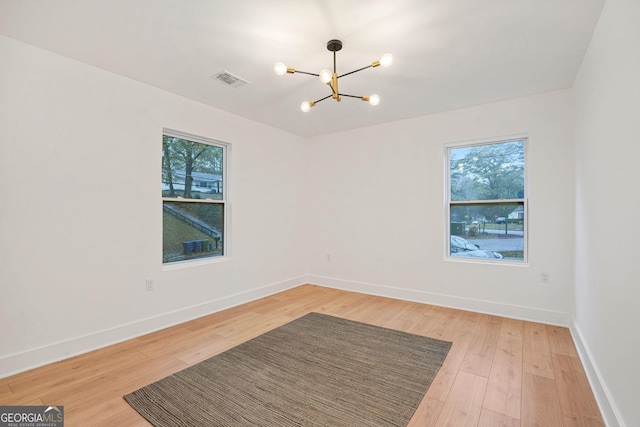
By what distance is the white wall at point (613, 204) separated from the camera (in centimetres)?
144

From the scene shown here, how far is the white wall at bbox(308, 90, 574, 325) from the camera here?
3.25 metres

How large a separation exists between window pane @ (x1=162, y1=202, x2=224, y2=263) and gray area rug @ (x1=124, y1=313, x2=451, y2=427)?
142cm

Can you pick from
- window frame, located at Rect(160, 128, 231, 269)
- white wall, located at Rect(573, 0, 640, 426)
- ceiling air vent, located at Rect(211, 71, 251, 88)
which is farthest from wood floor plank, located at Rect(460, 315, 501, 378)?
ceiling air vent, located at Rect(211, 71, 251, 88)

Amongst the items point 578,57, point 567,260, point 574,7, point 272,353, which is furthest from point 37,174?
point 567,260

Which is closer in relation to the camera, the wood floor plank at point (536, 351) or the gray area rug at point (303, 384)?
the gray area rug at point (303, 384)

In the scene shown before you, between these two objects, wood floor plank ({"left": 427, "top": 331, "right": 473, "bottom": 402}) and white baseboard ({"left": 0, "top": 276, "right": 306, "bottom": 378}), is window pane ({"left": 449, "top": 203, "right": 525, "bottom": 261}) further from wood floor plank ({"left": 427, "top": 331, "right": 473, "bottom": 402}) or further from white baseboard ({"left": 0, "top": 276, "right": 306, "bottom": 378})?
white baseboard ({"left": 0, "top": 276, "right": 306, "bottom": 378})

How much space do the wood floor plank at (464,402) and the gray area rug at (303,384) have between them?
18cm

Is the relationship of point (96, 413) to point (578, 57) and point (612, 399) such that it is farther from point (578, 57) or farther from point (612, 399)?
point (578, 57)

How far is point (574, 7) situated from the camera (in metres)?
1.91

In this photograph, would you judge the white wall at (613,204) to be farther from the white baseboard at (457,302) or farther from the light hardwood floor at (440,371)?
the white baseboard at (457,302)

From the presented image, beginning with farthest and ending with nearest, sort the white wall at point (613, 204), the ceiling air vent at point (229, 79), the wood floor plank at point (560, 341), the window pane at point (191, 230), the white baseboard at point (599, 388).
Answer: the window pane at point (191, 230)
the ceiling air vent at point (229, 79)
the wood floor plank at point (560, 341)
the white baseboard at point (599, 388)
the white wall at point (613, 204)

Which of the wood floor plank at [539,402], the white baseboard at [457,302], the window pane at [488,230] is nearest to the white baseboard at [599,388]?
the wood floor plank at [539,402]

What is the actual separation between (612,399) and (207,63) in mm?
3819

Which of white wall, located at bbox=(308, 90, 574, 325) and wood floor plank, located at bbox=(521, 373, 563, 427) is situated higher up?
white wall, located at bbox=(308, 90, 574, 325)
